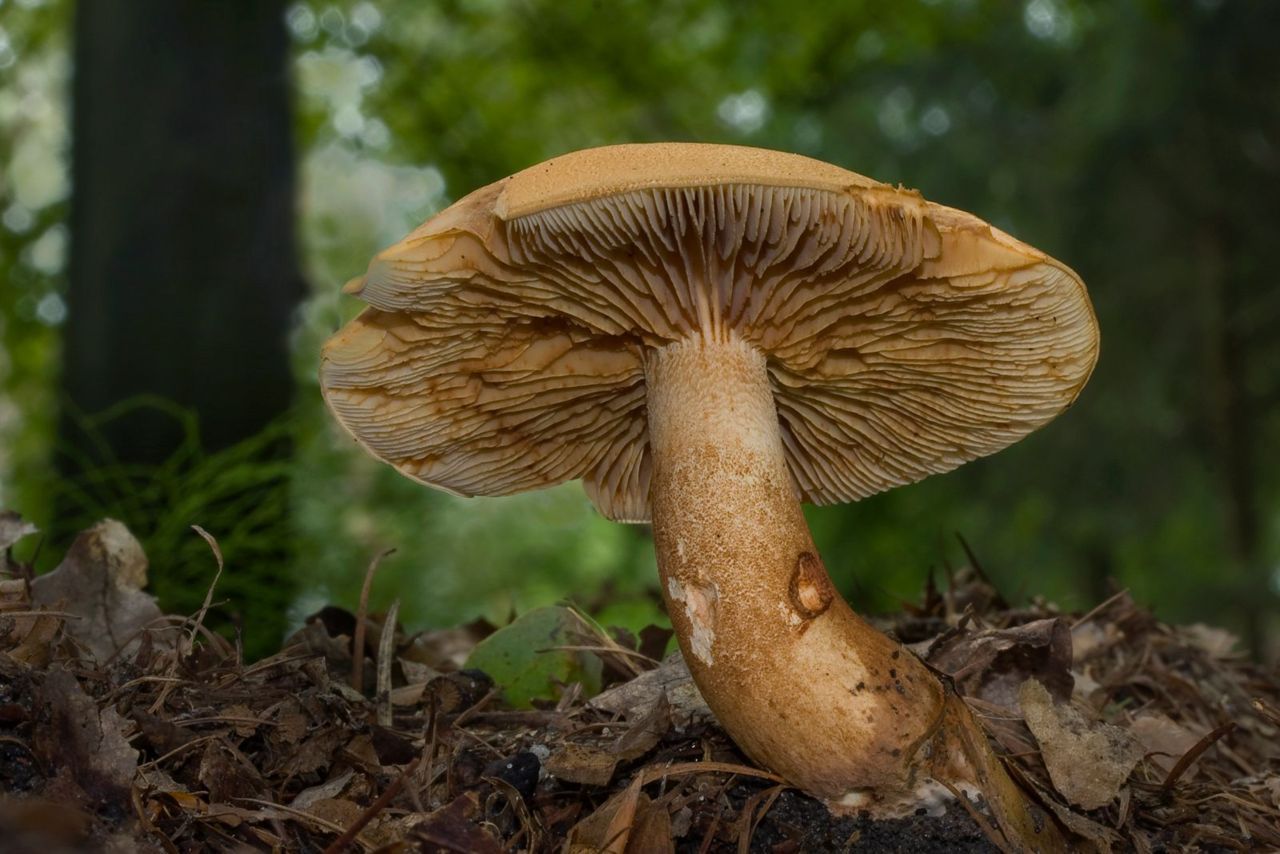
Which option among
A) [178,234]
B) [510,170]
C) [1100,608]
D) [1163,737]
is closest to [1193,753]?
[1163,737]

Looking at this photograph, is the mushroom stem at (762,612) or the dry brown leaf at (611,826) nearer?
the dry brown leaf at (611,826)

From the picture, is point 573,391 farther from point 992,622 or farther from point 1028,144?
point 1028,144

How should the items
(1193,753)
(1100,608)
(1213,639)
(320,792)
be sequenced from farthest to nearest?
(1213,639) < (1100,608) < (1193,753) < (320,792)

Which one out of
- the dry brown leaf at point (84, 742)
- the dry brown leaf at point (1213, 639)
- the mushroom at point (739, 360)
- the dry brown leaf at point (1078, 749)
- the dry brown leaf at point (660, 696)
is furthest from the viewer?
the dry brown leaf at point (1213, 639)

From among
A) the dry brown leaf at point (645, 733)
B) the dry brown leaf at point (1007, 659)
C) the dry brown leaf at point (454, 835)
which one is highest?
the dry brown leaf at point (1007, 659)

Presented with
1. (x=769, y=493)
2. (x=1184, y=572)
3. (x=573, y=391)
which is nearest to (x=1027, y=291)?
(x=769, y=493)

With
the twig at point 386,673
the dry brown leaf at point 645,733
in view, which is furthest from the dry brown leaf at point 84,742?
the dry brown leaf at point 645,733

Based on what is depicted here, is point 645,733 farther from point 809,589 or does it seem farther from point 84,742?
point 84,742

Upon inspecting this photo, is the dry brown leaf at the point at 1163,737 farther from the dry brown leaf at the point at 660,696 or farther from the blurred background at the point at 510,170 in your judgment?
the dry brown leaf at the point at 660,696
